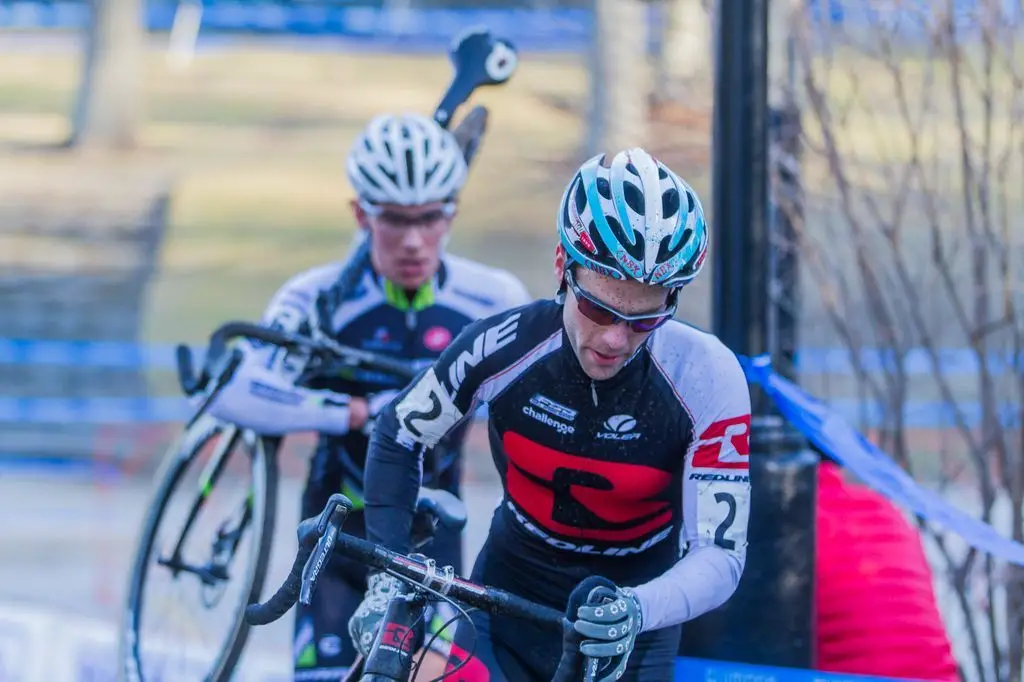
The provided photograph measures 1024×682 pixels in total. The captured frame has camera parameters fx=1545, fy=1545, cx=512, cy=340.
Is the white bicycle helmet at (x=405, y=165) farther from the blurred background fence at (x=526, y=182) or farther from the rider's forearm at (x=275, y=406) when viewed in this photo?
the blurred background fence at (x=526, y=182)

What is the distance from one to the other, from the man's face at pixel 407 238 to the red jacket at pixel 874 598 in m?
1.55

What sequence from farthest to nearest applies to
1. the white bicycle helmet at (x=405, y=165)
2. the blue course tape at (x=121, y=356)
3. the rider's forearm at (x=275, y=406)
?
1. the blue course tape at (x=121, y=356)
2. the white bicycle helmet at (x=405, y=165)
3. the rider's forearm at (x=275, y=406)

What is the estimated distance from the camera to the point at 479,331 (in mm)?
3617

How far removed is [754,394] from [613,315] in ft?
4.29

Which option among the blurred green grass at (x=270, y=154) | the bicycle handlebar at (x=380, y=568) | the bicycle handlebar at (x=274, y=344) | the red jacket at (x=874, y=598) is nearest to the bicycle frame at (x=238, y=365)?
the bicycle handlebar at (x=274, y=344)

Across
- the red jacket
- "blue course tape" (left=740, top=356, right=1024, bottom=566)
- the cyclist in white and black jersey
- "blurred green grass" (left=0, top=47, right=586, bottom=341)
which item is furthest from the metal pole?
"blurred green grass" (left=0, top=47, right=586, bottom=341)

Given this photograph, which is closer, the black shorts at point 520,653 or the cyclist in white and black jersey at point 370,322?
the black shorts at point 520,653

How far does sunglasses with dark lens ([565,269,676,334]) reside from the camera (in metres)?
3.26

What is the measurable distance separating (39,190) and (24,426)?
348 inches

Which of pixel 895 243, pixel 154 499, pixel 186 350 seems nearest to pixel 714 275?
pixel 895 243

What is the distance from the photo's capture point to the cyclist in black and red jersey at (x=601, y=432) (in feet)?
10.8

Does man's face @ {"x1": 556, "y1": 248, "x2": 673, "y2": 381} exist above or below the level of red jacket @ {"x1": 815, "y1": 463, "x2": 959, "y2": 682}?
above

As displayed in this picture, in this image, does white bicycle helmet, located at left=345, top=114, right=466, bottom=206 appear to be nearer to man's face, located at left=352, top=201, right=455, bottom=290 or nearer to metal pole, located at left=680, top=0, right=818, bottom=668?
man's face, located at left=352, top=201, right=455, bottom=290

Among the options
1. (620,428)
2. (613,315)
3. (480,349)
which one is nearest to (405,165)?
(480,349)
